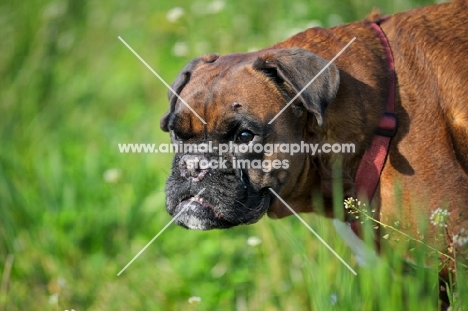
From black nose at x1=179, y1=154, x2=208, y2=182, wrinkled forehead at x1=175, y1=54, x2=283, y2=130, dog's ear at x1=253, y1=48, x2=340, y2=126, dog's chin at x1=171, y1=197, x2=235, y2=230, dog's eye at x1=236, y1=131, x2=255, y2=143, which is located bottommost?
dog's chin at x1=171, y1=197, x2=235, y2=230

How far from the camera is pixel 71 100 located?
6.96 m

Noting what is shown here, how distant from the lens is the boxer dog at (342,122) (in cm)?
340

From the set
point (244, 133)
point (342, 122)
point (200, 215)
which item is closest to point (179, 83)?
point (244, 133)

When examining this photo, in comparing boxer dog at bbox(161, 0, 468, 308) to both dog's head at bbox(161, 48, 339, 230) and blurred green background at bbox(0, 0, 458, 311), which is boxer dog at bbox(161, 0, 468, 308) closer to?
dog's head at bbox(161, 48, 339, 230)

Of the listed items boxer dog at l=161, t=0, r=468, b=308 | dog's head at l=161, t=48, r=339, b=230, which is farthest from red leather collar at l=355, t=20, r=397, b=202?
dog's head at l=161, t=48, r=339, b=230

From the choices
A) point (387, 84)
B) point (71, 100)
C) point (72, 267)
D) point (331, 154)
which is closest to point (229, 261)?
point (72, 267)

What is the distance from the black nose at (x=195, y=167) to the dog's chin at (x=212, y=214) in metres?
0.11

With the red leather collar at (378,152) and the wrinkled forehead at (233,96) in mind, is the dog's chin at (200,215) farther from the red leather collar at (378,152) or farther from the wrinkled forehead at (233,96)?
the red leather collar at (378,152)

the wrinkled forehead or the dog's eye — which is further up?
the wrinkled forehead

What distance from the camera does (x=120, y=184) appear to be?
5.68 meters

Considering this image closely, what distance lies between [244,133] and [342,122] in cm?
49

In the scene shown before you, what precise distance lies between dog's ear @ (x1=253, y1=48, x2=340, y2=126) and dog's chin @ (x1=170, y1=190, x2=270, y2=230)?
54 cm

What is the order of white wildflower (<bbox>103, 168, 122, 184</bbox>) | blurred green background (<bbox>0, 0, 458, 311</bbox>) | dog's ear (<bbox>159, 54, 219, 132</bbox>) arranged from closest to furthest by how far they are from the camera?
dog's ear (<bbox>159, 54, 219, 132</bbox>) < blurred green background (<bbox>0, 0, 458, 311</bbox>) < white wildflower (<bbox>103, 168, 122, 184</bbox>)

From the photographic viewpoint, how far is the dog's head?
11.3 feet
